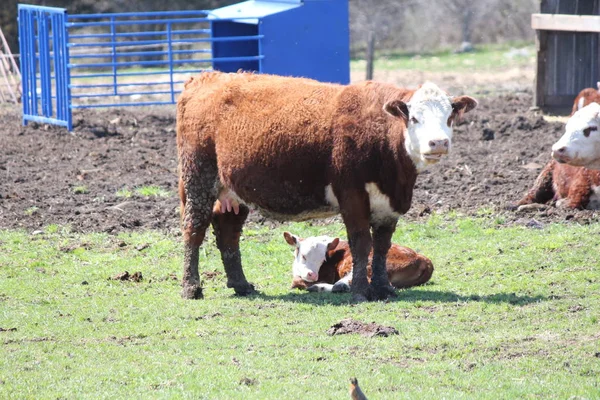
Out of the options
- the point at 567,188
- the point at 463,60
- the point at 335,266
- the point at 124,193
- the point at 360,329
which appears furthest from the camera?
the point at 463,60

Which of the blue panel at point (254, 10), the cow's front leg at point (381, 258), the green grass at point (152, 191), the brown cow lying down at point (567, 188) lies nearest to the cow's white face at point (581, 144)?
the brown cow lying down at point (567, 188)

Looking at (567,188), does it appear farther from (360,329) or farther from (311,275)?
(360,329)

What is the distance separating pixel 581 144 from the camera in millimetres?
10258

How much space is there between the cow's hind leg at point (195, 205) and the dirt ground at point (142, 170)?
271cm

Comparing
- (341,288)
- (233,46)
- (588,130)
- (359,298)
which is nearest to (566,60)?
(233,46)

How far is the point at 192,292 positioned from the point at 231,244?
0.66m

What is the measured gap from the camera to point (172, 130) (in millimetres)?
19984

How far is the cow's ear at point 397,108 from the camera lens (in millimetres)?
9000

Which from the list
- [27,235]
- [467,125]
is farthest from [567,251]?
[467,125]

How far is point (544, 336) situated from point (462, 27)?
2940cm

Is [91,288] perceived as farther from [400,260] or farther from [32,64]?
[32,64]

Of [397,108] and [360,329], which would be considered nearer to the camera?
[360,329]

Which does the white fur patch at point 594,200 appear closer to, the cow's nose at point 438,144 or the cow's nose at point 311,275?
the cow's nose at point 311,275

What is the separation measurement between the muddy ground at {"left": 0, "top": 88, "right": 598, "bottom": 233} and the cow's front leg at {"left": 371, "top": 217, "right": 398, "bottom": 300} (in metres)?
3.12
